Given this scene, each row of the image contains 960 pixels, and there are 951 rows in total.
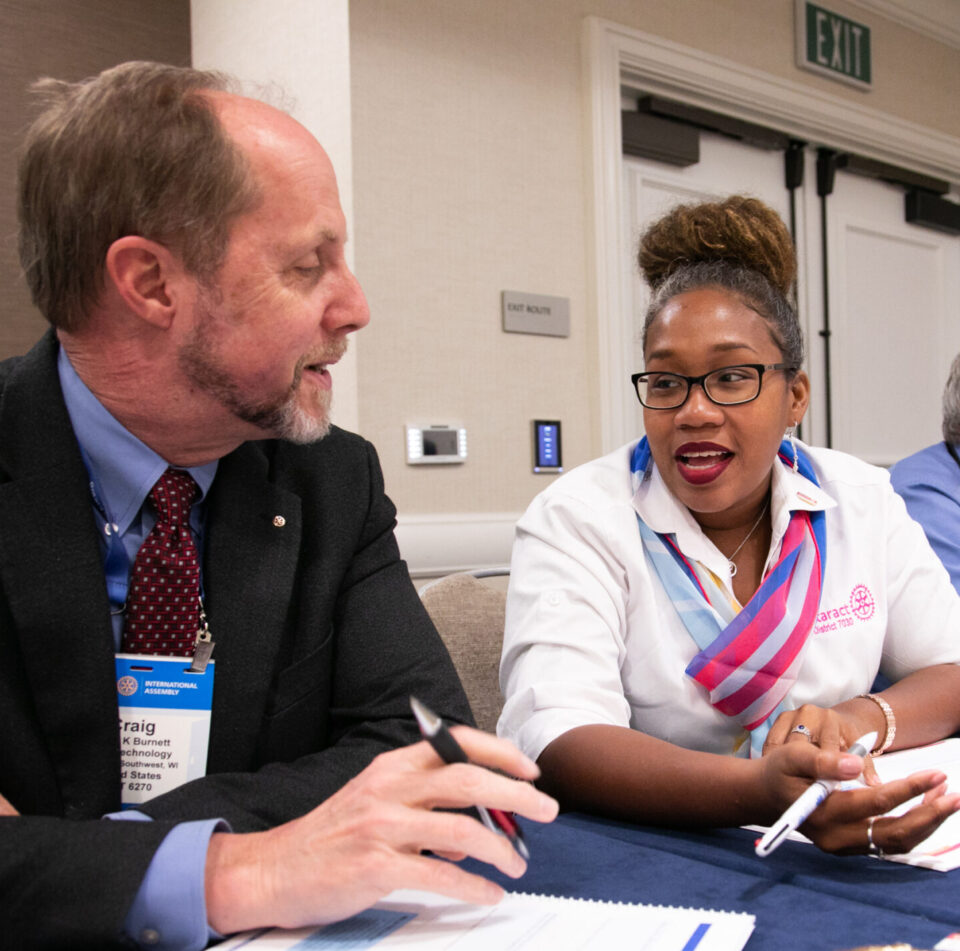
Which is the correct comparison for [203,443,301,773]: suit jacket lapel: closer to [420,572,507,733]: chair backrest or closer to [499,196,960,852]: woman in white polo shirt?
[499,196,960,852]: woman in white polo shirt

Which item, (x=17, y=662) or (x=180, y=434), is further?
(x=180, y=434)

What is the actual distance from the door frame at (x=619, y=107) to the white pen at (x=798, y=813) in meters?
2.52

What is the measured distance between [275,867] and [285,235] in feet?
2.23

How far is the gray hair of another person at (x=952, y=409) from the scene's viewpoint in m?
2.32

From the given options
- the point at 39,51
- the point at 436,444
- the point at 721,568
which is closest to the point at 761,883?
the point at 721,568

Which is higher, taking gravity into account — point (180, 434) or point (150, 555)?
point (180, 434)

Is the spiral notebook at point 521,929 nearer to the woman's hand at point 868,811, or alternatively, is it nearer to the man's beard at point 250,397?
the woman's hand at point 868,811

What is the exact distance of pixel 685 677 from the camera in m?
1.37

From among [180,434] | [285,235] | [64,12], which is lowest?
[180,434]

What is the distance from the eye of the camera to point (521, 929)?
692 millimetres

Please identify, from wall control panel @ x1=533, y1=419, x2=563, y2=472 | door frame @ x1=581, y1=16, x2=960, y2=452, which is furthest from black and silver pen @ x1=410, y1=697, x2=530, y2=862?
door frame @ x1=581, y1=16, x2=960, y2=452

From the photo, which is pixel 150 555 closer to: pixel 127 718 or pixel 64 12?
pixel 127 718

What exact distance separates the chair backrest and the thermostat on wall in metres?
1.29

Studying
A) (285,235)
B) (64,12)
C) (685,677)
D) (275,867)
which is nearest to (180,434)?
(285,235)
